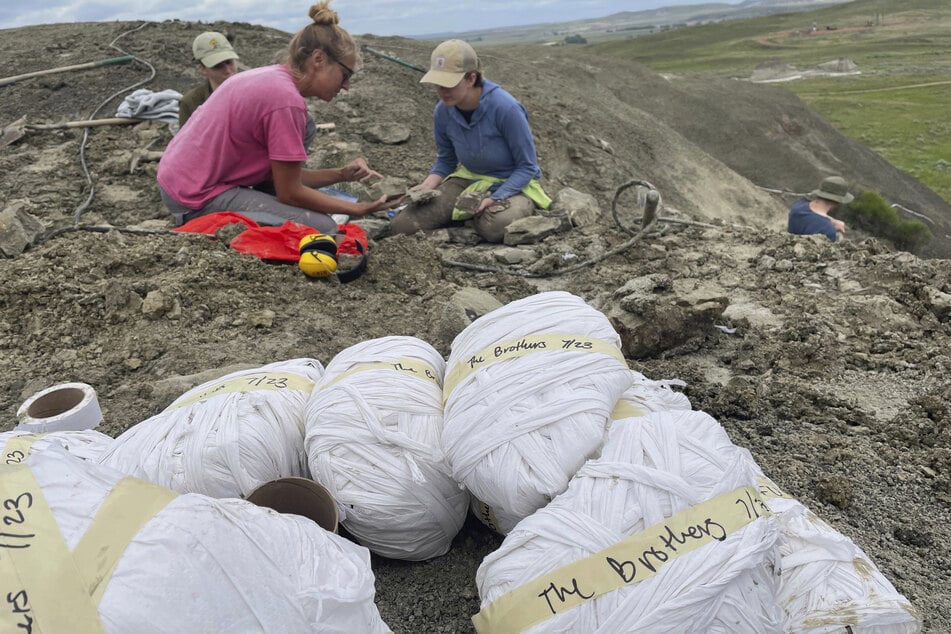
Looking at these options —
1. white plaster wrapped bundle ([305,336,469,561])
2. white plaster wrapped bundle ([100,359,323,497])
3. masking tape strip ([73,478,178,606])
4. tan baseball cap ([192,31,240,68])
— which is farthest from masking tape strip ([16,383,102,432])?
tan baseball cap ([192,31,240,68])

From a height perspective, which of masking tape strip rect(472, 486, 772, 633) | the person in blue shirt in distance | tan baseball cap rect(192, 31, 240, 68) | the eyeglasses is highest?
tan baseball cap rect(192, 31, 240, 68)

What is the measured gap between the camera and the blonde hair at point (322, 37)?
143 inches

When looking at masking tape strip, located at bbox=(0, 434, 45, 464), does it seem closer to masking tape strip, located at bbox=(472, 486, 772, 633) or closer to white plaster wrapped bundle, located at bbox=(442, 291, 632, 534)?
white plaster wrapped bundle, located at bbox=(442, 291, 632, 534)

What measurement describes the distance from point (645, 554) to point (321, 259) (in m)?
2.78

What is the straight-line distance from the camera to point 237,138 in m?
3.94

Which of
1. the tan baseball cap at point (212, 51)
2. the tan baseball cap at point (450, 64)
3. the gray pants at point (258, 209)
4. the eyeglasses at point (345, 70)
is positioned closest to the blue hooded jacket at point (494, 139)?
the tan baseball cap at point (450, 64)

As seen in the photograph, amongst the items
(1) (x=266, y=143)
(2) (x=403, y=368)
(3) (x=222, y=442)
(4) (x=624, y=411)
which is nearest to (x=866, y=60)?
Answer: (1) (x=266, y=143)

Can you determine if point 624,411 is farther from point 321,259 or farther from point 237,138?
point 237,138

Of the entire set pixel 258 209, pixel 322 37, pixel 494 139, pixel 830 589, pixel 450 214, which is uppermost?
pixel 322 37

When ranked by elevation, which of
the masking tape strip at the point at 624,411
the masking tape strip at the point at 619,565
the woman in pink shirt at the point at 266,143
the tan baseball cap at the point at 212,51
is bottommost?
the masking tape strip at the point at 619,565

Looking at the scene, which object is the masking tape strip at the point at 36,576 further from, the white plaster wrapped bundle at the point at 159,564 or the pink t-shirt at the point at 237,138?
the pink t-shirt at the point at 237,138

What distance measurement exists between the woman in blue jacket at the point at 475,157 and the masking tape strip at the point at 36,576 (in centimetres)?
375

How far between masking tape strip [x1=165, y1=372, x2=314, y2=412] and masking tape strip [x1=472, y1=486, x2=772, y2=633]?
99cm

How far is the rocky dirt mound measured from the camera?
7.02 ft
